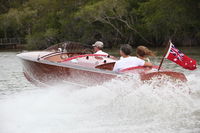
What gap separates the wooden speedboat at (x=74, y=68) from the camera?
5.79 m

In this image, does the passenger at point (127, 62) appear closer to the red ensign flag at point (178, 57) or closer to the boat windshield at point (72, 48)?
the red ensign flag at point (178, 57)

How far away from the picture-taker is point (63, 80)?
6.99 meters

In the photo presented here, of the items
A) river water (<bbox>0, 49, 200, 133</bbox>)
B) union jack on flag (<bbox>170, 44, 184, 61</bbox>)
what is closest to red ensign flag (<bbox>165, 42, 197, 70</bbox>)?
union jack on flag (<bbox>170, 44, 184, 61</bbox>)

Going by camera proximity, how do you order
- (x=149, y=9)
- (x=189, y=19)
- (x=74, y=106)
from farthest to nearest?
(x=149, y=9)
(x=189, y=19)
(x=74, y=106)

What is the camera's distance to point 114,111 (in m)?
5.43

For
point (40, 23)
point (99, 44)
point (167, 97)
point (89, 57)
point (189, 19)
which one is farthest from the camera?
point (40, 23)

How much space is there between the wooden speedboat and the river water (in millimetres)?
153

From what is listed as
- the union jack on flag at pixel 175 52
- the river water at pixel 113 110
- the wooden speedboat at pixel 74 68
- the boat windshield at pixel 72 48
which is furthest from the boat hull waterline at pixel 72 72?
the boat windshield at pixel 72 48

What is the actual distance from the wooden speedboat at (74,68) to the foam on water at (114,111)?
16cm

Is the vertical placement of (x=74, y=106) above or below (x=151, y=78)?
below

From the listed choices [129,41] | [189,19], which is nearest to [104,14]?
[129,41]

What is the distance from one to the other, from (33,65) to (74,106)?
2484mm

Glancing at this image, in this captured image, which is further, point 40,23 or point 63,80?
point 40,23

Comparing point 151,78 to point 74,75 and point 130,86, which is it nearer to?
point 130,86
